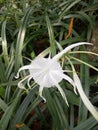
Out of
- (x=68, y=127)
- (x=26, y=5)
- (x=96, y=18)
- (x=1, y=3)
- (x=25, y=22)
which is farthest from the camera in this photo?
(x=1, y=3)

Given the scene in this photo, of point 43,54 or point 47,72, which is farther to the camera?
point 43,54

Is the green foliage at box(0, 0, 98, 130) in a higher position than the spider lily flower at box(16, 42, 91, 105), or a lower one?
lower

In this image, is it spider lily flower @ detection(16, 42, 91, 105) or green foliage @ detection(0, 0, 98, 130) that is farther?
green foliage @ detection(0, 0, 98, 130)

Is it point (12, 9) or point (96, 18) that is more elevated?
point (12, 9)

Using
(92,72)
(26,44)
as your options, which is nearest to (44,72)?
(92,72)

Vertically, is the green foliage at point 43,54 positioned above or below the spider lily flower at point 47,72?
below

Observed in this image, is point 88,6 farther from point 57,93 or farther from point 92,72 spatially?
point 57,93

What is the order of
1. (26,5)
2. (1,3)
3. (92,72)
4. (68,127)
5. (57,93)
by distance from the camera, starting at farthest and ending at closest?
(1,3), (26,5), (92,72), (57,93), (68,127)

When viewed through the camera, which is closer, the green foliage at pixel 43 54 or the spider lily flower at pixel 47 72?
the spider lily flower at pixel 47 72
